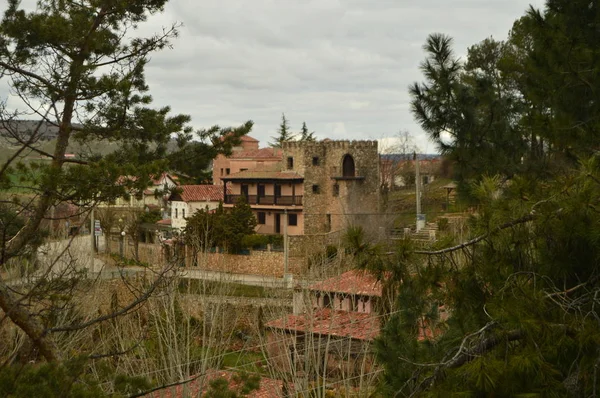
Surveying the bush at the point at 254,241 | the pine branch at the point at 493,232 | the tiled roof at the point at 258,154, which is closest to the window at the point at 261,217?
the bush at the point at 254,241

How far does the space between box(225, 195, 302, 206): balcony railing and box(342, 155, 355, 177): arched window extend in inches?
114

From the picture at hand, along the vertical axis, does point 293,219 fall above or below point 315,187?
below

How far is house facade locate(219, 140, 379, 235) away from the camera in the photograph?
37.4 metres

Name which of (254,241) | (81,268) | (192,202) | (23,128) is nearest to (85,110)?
(23,128)

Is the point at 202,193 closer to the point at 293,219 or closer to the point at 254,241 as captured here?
the point at 293,219

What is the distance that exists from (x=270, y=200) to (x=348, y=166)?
14.8 feet

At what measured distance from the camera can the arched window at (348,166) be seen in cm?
3856

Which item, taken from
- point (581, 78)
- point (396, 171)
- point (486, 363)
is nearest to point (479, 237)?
point (486, 363)

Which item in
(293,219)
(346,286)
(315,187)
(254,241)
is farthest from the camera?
(315,187)

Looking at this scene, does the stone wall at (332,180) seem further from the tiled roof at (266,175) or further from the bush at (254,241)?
the bush at (254,241)

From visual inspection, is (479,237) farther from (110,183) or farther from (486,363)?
(110,183)

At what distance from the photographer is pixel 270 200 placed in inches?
1500

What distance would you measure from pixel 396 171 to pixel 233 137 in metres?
39.2

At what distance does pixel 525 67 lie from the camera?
28.8ft
